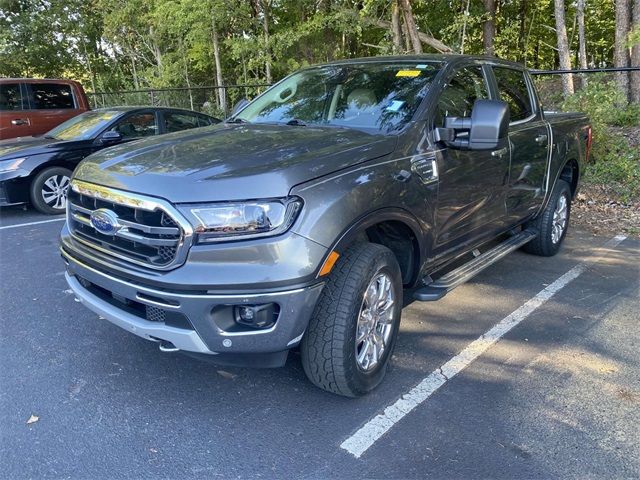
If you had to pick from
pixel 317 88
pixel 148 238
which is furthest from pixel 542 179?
pixel 148 238

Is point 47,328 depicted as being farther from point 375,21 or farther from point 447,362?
point 375,21

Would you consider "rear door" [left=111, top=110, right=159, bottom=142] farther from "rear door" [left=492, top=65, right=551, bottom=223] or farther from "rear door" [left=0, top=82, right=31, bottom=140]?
"rear door" [left=492, top=65, right=551, bottom=223]

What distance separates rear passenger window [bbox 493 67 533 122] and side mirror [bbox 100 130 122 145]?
544 cm

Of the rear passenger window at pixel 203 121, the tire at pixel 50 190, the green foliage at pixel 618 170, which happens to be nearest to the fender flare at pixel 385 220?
the green foliage at pixel 618 170

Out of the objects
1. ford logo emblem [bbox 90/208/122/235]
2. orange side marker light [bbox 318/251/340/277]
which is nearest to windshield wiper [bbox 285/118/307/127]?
orange side marker light [bbox 318/251/340/277]

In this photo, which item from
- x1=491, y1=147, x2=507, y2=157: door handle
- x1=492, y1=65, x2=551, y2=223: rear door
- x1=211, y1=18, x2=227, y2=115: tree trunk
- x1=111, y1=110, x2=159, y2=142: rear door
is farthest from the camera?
x1=211, y1=18, x2=227, y2=115: tree trunk

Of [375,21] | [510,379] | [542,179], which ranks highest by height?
[375,21]

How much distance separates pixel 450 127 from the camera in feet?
10.7

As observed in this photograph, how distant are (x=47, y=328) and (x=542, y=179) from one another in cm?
428

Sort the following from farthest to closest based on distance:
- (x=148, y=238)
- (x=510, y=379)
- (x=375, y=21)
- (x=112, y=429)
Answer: (x=375, y=21) < (x=510, y=379) < (x=112, y=429) < (x=148, y=238)

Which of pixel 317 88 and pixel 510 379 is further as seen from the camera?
pixel 317 88

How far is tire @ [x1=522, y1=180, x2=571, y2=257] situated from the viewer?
197 inches

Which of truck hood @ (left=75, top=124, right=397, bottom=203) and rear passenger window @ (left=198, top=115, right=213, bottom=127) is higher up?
rear passenger window @ (left=198, top=115, right=213, bottom=127)

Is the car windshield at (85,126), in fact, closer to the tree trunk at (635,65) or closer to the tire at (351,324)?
the tire at (351,324)
